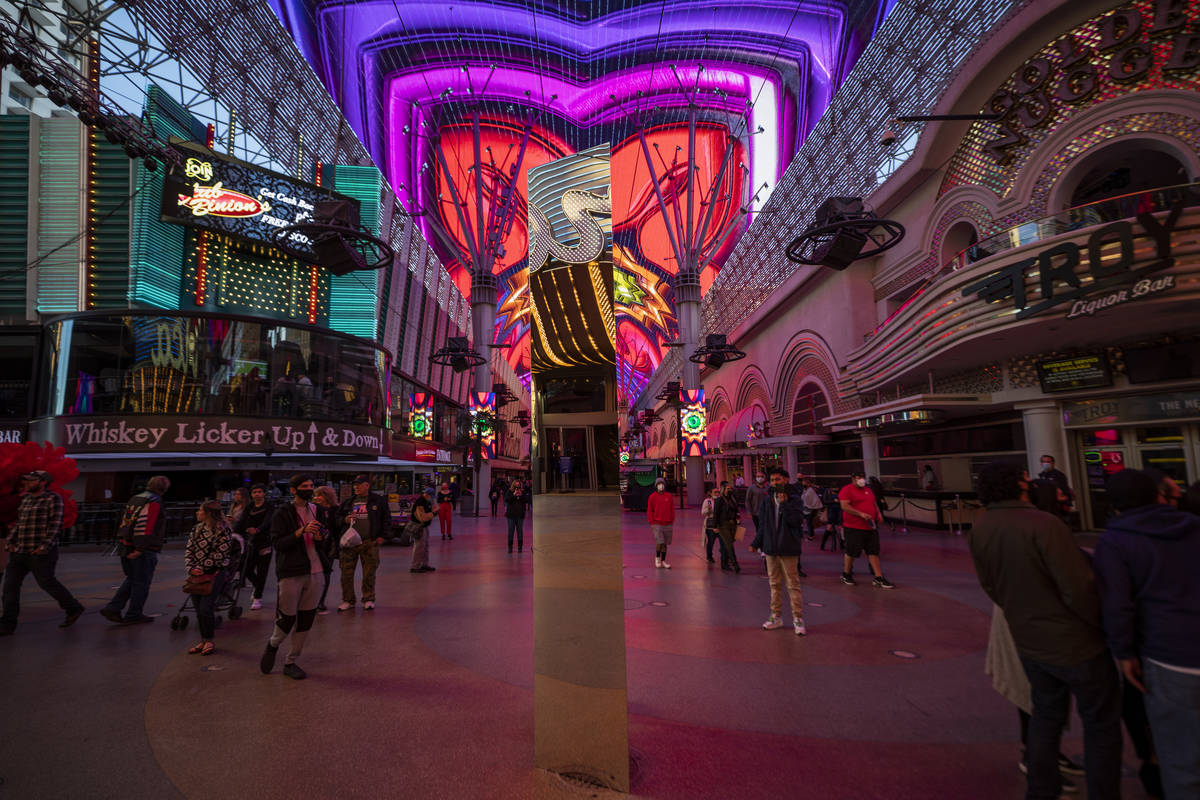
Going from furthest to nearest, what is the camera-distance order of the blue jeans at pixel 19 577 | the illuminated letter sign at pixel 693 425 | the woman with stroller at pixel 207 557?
1. the illuminated letter sign at pixel 693 425
2. the blue jeans at pixel 19 577
3. the woman with stroller at pixel 207 557

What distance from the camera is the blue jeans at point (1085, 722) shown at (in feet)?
8.33

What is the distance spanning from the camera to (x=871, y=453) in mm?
Result: 20141

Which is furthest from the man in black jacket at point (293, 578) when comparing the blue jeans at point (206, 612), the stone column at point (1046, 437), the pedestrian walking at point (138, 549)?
the stone column at point (1046, 437)

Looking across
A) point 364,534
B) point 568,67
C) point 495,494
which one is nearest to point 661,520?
point 364,534

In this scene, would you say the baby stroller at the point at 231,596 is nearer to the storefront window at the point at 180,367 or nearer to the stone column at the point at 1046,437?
the storefront window at the point at 180,367

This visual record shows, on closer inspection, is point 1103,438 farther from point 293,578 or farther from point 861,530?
point 293,578

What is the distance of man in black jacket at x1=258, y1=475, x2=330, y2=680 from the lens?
4.88m

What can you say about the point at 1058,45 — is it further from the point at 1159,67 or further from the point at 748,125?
the point at 748,125

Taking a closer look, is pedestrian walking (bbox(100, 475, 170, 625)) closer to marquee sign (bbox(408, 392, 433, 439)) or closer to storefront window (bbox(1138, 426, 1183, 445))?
storefront window (bbox(1138, 426, 1183, 445))

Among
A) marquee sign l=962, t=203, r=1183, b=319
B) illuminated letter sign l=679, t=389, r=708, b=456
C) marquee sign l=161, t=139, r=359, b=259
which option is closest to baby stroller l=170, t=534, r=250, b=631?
marquee sign l=962, t=203, r=1183, b=319

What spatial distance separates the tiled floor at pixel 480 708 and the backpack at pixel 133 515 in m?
1.10

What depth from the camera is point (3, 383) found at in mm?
20562

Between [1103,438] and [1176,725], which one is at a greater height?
[1103,438]

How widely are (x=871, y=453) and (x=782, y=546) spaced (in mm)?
16117
